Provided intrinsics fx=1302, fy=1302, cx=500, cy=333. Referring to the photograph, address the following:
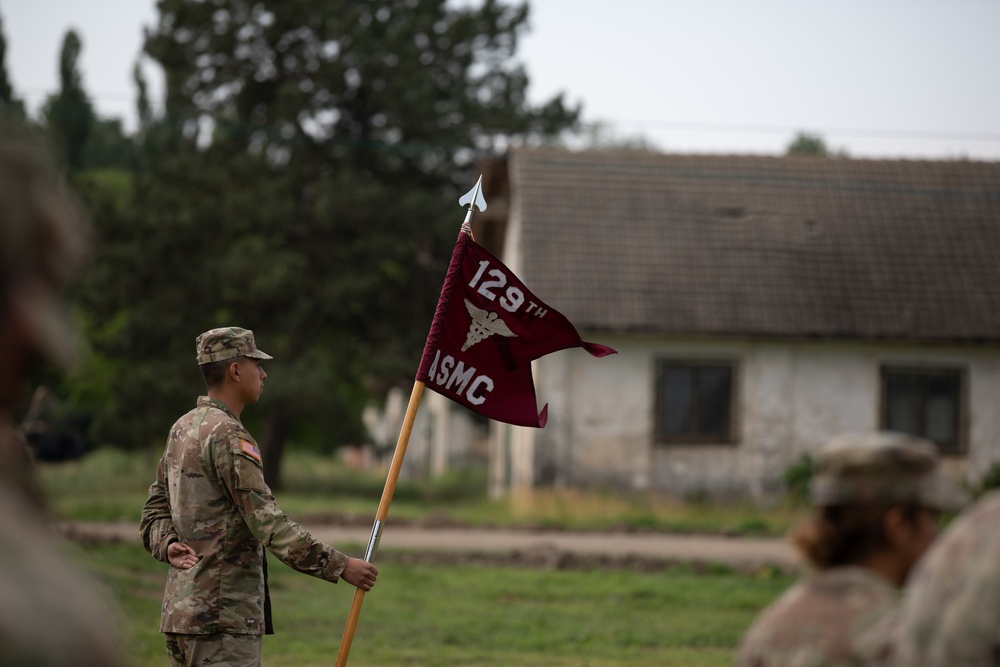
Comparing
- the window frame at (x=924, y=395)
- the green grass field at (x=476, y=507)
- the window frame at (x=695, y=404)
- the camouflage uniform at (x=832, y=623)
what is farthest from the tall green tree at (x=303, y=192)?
the camouflage uniform at (x=832, y=623)

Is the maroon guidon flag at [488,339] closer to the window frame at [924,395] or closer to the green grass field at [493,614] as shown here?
the green grass field at [493,614]

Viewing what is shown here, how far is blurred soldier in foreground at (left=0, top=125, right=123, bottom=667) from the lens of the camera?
1.71 metres

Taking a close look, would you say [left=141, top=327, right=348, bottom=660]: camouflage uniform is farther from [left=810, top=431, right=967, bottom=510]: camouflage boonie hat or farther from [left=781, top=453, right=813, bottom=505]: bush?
[left=781, top=453, right=813, bottom=505]: bush

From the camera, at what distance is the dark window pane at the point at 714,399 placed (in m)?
25.0

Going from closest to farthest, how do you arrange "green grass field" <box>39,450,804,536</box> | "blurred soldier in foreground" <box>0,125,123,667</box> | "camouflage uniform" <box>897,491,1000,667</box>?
"blurred soldier in foreground" <box>0,125,123,667</box> → "camouflage uniform" <box>897,491,1000,667</box> → "green grass field" <box>39,450,804,536</box>

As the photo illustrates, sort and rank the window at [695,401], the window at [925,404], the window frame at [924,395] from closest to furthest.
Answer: the window at [695,401] → the window frame at [924,395] → the window at [925,404]

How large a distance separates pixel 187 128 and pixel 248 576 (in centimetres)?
2390

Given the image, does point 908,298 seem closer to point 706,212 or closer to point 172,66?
point 706,212

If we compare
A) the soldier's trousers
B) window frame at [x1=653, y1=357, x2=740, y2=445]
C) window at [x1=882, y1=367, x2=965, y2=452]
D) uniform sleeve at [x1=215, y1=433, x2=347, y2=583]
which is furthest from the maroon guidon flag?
window at [x1=882, y1=367, x2=965, y2=452]

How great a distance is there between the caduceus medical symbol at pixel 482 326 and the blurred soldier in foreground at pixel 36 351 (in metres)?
4.69

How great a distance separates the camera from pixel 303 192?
94.9 ft

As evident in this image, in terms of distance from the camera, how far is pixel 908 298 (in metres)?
25.5

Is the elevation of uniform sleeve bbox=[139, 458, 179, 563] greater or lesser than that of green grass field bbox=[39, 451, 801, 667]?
greater

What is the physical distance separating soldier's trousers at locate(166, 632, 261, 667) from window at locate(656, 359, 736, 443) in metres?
19.7
